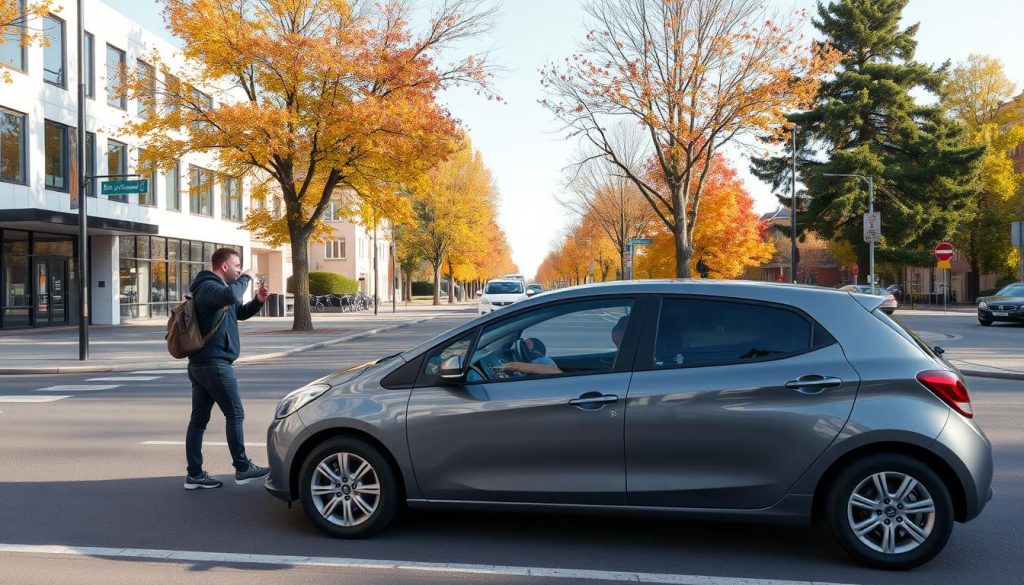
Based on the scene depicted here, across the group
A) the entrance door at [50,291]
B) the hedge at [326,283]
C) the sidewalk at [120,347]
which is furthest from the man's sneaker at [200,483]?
the hedge at [326,283]

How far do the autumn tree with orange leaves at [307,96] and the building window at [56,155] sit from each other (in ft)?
12.4

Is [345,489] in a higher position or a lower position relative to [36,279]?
lower

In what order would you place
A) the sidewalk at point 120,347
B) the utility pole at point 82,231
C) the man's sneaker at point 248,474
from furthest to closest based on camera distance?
the utility pole at point 82,231 < the sidewalk at point 120,347 < the man's sneaker at point 248,474

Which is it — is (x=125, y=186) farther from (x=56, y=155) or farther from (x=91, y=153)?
(x=91, y=153)

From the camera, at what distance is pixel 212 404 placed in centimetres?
669

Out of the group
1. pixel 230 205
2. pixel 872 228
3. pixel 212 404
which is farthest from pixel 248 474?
pixel 230 205

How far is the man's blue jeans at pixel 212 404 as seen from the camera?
658 cm

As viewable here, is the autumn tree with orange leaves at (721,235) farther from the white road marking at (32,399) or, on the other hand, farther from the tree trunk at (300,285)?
the white road marking at (32,399)

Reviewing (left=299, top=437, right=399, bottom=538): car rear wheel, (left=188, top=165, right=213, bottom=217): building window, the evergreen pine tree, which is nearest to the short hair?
(left=299, top=437, right=399, bottom=538): car rear wheel

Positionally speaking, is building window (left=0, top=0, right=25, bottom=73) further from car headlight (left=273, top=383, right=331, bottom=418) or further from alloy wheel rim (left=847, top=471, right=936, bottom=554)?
alloy wheel rim (left=847, top=471, right=936, bottom=554)

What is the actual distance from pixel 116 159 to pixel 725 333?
3298cm

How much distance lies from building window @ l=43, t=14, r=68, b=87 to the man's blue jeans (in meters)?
26.2

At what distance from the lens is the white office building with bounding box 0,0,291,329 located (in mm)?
27453

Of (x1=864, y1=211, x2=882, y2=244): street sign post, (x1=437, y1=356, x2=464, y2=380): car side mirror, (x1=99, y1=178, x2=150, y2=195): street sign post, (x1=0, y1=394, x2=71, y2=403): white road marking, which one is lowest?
(x1=0, y1=394, x2=71, y2=403): white road marking
